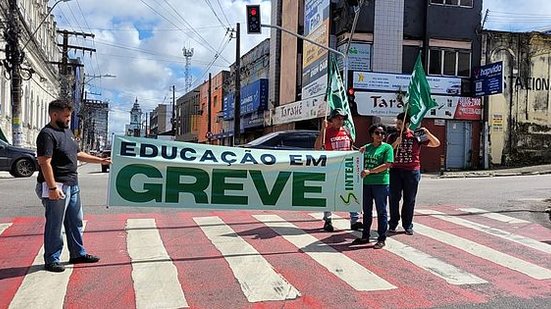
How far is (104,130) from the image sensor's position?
6211 inches

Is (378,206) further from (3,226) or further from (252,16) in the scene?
(252,16)

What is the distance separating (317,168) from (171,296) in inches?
127

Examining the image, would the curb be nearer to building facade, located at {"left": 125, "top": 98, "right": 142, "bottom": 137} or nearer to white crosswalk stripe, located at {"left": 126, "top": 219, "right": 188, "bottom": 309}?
white crosswalk stripe, located at {"left": 126, "top": 219, "right": 188, "bottom": 309}

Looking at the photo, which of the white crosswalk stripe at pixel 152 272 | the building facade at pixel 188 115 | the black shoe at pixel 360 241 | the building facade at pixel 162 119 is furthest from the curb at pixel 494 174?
the building facade at pixel 162 119

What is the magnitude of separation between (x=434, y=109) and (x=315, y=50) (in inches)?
302

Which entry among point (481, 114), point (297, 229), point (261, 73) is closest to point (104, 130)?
point (261, 73)

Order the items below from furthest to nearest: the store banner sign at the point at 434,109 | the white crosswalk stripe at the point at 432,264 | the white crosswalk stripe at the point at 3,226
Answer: the store banner sign at the point at 434,109, the white crosswalk stripe at the point at 3,226, the white crosswalk stripe at the point at 432,264

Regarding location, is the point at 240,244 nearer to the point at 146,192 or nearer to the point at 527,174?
the point at 146,192

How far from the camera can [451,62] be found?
28578 mm

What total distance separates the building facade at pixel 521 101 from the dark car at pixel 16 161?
875 inches

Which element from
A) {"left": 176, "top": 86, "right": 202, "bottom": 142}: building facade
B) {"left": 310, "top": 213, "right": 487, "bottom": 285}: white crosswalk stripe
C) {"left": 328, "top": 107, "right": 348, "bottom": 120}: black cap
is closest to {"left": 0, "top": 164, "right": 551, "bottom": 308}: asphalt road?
{"left": 310, "top": 213, "right": 487, "bottom": 285}: white crosswalk stripe

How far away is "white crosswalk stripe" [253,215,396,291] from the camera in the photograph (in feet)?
19.1

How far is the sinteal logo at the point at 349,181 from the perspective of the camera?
7.80 m

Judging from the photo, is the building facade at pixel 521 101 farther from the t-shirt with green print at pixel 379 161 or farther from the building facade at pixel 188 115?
the building facade at pixel 188 115
